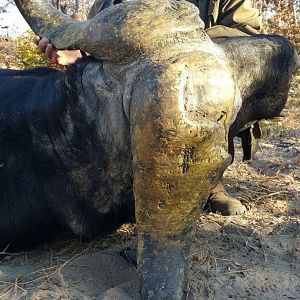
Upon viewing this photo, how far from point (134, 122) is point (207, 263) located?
0.80 metres

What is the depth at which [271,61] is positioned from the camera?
2221 mm

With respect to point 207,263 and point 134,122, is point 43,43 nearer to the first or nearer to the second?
point 134,122

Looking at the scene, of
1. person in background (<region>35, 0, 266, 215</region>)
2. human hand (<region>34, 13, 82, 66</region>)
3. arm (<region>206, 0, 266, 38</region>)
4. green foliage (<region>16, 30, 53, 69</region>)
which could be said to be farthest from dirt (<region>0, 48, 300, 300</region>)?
green foliage (<region>16, 30, 53, 69</region>)

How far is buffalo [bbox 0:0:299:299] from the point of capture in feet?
5.30

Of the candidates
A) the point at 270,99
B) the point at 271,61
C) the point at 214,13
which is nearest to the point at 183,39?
the point at 271,61

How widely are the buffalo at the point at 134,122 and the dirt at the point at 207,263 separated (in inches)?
4.6

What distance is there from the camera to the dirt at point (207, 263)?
195 centimetres

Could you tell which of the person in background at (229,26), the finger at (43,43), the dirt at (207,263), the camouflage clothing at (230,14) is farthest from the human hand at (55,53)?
the camouflage clothing at (230,14)

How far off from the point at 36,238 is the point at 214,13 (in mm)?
1864

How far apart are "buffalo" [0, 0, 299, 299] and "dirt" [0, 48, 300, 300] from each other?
0.12 m

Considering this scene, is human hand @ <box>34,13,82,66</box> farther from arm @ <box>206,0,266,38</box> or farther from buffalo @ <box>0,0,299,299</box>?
arm @ <box>206,0,266,38</box>

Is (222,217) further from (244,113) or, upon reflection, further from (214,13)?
(214,13)

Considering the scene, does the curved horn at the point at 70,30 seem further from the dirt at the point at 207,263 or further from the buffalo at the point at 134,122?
the dirt at the point at 207,263

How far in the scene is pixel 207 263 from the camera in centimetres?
216
